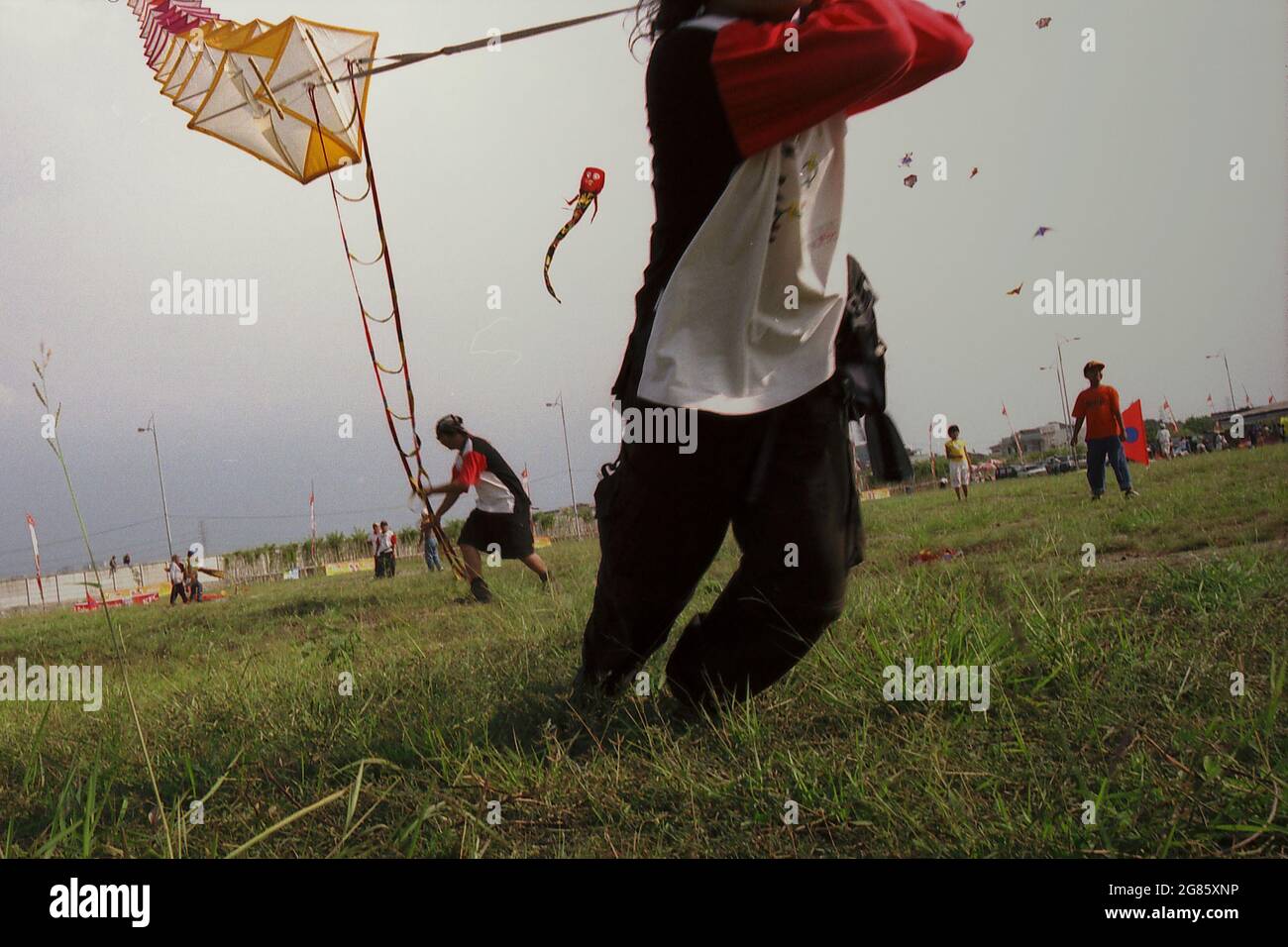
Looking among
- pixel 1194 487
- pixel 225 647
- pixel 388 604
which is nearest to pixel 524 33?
pixel 388 604

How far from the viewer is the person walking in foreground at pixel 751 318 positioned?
122 centimetres

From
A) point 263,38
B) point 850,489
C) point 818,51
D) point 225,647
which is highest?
Answer: point 263,38

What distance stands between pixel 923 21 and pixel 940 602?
1.40 m

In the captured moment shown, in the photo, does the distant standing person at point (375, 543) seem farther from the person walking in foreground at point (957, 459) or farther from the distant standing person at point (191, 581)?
the person walking in foreground at point (957, 459)

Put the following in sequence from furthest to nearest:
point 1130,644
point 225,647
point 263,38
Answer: point 225,647, point 263,38, point 1130,644

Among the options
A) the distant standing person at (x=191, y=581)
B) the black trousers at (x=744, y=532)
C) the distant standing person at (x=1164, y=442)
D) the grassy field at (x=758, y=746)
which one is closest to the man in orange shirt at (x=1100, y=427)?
the grassy field at (x=758, y=746)

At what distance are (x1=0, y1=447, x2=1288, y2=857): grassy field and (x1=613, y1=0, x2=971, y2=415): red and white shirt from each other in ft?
2.10

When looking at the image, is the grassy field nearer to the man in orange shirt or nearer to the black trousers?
the black trousers

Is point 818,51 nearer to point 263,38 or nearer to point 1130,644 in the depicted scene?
point 1130,644

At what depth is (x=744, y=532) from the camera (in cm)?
147

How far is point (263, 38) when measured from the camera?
2.15 m

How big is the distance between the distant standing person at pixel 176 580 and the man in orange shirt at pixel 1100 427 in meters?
6.85

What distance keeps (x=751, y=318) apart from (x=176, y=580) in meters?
8.69

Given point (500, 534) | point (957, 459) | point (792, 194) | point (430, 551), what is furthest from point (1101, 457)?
point (792, 194)
